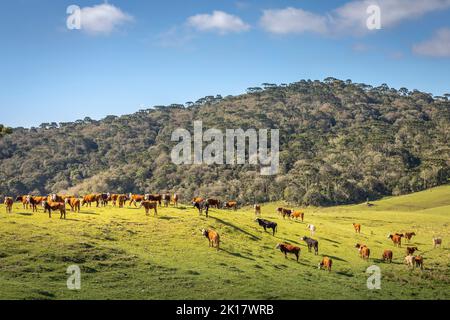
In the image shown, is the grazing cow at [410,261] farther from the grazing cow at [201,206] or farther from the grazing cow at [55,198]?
the grazing cow at [55,198]

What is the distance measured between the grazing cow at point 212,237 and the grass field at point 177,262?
61cm

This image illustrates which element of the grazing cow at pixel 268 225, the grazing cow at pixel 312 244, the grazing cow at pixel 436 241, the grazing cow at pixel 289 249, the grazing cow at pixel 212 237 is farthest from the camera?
the grazing cow at pixel 436 241

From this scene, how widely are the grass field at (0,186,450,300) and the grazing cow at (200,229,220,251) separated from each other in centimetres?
61

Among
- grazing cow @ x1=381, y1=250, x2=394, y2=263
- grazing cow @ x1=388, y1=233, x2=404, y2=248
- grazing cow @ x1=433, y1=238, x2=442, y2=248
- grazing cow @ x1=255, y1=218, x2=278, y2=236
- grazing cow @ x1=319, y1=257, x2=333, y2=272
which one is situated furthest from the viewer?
grazing cow @ x1=433, y1=238, x2=442, y2=248

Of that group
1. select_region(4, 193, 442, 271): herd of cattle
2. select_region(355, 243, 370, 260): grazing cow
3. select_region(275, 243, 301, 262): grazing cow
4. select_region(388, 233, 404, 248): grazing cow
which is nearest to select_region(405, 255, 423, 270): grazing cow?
select_region(4, 193, 442, 271): herd of cattle

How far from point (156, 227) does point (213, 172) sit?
13201 cm

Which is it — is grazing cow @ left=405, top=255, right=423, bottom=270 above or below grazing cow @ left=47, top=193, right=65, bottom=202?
below

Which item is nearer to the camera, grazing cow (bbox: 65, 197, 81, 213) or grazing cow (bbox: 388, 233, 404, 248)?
grazing cow (bbox: 65, 197, 81, 213)

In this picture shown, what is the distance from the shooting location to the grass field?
26.1 metres

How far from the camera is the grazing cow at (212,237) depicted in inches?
1378

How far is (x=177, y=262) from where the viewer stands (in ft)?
102

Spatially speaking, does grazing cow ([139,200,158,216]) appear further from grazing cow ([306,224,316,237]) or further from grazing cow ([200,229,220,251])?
grazing cow ([306,224,316,237])

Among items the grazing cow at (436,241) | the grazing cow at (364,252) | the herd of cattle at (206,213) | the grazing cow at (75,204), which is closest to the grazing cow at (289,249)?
the herd of cattle at (206,213)
